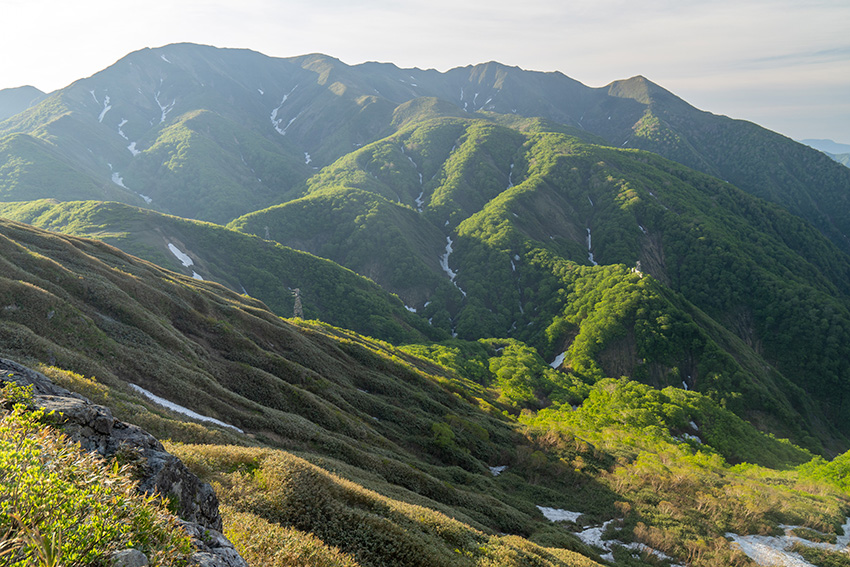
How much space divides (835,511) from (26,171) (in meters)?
249

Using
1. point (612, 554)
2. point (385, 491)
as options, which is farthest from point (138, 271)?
point (612, 554)

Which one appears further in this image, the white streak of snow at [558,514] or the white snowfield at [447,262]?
the white snowfield at [447,262]

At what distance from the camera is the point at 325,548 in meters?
11.1

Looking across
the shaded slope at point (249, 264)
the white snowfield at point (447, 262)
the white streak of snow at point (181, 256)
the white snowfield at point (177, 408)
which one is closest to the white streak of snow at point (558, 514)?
the white snowfield at point (177, 408)

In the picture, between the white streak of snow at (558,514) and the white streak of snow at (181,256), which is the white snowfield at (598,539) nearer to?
the white streak of snow at (558,514)

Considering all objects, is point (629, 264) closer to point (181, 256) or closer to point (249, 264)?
point (249, 264)

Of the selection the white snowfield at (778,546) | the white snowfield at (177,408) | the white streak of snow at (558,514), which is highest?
the white snowfield at (177,408)

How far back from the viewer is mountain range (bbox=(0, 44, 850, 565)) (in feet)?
70.5

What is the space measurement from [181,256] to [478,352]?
7208cm

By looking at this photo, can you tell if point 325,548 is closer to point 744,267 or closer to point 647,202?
point 744,267

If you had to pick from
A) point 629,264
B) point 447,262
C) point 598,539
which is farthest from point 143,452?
point 447,262

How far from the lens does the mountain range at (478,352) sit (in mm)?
21484

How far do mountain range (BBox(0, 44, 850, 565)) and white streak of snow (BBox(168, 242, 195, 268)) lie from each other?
0.66 m

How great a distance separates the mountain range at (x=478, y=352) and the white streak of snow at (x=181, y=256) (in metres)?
0.66
